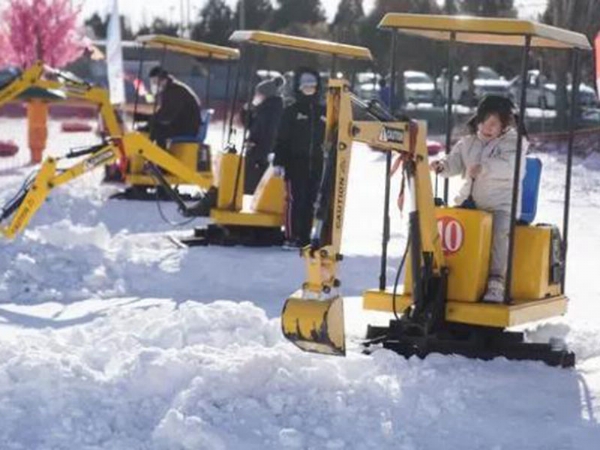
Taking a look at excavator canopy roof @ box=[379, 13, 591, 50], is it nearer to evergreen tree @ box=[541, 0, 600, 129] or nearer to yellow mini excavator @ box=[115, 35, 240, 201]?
yellow mini excavator @ box=[115, 35, 240, 201]

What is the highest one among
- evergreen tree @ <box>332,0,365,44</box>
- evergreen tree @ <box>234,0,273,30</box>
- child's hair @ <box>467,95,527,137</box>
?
child's hair @ <box>467,95,527,137</box>

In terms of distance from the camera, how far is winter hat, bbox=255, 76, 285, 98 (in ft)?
46.8

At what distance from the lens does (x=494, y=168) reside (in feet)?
26.2

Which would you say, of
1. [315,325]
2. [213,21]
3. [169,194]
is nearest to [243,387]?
[315,325]

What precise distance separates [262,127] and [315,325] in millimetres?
7576

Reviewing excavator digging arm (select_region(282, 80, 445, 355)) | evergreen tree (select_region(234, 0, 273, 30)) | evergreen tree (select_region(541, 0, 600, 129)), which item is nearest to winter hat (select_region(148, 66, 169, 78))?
excavator digging arm (select_region(282, 80, 445, 355))

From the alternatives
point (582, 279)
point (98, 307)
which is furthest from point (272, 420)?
point (582, 279)

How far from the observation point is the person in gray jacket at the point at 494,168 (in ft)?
26.1

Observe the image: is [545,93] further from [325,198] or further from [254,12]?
[325,198]

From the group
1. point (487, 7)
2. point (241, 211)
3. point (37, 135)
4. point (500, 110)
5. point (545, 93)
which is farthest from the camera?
point (487, 7)

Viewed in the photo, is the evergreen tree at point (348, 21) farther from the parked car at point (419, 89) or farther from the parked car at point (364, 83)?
the parked car at point (419, 89)

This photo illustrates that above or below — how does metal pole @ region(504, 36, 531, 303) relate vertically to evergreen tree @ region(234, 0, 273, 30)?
above

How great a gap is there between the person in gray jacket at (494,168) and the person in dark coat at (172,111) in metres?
9.56

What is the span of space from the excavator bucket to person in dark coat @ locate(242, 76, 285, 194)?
7.17 meters
